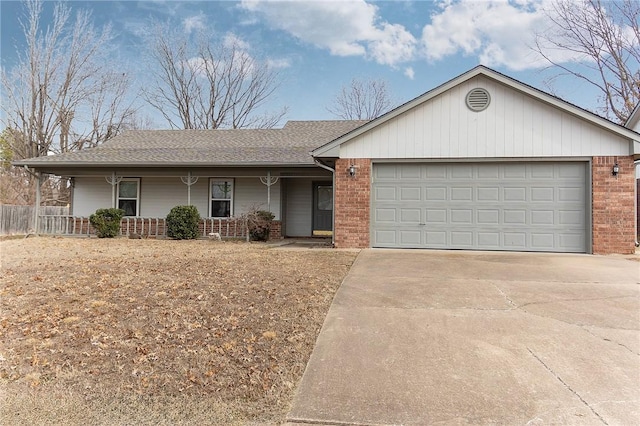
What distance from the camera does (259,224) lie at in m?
12.8

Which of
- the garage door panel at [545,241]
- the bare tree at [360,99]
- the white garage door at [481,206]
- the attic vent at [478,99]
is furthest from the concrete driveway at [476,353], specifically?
the bare tree at [360,99]

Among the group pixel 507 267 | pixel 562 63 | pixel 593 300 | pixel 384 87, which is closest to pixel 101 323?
pixel 593 300

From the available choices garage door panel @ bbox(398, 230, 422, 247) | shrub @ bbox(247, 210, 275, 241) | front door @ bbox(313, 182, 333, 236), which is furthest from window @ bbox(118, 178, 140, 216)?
garage door panel @ bbox(398, 230, 422, 247)

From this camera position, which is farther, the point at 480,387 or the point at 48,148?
the point at 48,148

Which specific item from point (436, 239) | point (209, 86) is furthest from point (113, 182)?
point (209, 86)

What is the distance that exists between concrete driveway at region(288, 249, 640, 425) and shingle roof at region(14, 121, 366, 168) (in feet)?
27.4

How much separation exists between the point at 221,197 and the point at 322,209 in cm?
393

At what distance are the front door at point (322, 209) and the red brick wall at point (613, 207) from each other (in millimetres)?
8224

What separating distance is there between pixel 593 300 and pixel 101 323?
6115 millimetres

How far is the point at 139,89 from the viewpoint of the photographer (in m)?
29.4

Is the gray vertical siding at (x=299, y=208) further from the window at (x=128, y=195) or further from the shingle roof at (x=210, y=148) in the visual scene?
the window at (x=128, y=195)

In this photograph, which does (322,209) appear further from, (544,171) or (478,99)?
(544,171)

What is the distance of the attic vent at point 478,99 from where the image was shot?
967 cm

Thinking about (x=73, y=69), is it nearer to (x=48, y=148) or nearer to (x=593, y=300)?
(x=48, y=148)
